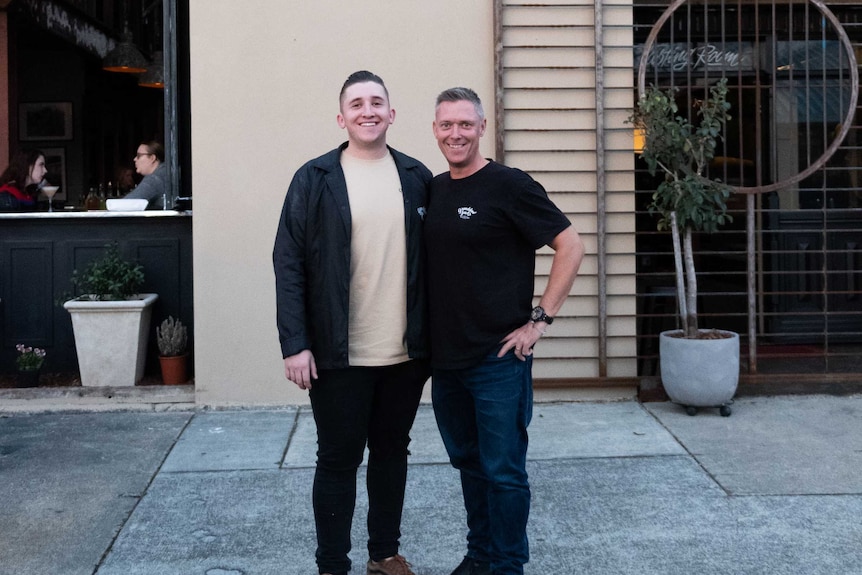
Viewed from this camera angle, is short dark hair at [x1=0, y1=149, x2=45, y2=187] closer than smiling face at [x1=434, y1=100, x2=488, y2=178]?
No

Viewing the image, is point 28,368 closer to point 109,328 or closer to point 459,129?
point 109,328

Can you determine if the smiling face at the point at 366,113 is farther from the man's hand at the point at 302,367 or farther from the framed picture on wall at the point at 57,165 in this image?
the framed picture on wall at the point at 57,165

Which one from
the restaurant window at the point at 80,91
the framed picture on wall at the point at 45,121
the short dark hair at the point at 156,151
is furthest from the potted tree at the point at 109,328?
the framed picture on wall at the point at 45,121

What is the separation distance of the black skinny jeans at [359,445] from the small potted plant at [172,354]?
11.8 feet

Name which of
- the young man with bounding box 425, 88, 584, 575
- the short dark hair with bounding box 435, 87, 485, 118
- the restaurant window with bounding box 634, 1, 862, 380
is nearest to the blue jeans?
the young man with bounding box 425, 88, 584, 575

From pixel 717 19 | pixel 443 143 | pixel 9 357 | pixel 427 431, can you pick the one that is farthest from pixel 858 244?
pixel 9 357

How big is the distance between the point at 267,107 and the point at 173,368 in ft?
6.35

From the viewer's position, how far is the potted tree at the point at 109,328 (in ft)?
22.8

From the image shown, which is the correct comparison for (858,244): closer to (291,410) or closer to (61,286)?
(291,410)

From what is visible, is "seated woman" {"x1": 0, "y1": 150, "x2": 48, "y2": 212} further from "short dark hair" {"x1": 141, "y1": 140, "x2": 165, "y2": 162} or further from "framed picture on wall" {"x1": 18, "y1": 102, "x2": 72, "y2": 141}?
"framed picture on wall" {"x1": 18, "y1": 102, "x2": 72, "y2": 141}

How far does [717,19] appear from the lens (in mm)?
8625

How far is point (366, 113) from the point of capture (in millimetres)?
3582

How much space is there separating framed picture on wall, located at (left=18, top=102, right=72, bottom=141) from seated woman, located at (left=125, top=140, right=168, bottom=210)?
5833mm

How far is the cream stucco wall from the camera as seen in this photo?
22.2 ft
